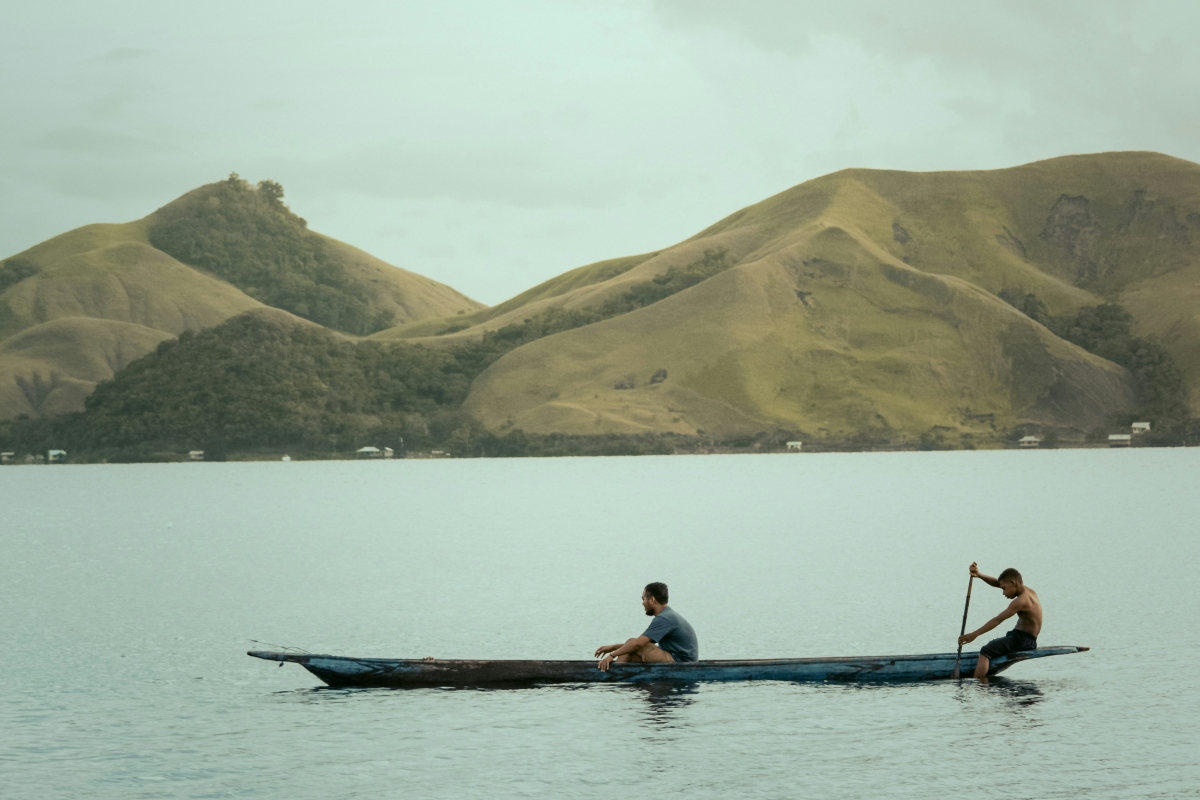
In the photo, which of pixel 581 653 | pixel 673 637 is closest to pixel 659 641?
pixel 673 637

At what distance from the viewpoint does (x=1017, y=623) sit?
27672mm

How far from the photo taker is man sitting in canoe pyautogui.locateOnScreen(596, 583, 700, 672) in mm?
26797

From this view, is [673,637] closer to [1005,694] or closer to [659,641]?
[659,641]

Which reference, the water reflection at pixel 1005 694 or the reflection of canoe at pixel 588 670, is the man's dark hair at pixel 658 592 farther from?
the water reflection at pixel 1005 694

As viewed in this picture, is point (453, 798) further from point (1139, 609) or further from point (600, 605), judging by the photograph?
point (1139, 609)

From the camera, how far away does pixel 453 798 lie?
64.8ft

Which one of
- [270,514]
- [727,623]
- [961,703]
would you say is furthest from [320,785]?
[270,514]

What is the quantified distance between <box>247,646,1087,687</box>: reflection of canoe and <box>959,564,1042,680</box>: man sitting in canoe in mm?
641

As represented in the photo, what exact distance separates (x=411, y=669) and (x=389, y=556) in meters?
35.5

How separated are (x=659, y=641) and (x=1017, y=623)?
7.25m

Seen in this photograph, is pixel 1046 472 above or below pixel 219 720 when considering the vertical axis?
above

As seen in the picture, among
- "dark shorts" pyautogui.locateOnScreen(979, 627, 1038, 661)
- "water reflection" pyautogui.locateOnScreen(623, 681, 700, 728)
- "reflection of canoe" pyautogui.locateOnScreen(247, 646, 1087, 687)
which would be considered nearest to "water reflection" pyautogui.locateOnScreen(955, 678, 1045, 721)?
"dark shorts" pyautogui.locateOnScreen(979, 627, 1038, 661)

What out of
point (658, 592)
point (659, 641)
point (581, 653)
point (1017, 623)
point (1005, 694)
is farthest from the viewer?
point (581, 653)

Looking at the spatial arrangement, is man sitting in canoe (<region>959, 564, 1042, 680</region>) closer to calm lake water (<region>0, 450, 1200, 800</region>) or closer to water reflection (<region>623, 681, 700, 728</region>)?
calm lake water (<region>0, 450, 1200, 800</region>)
